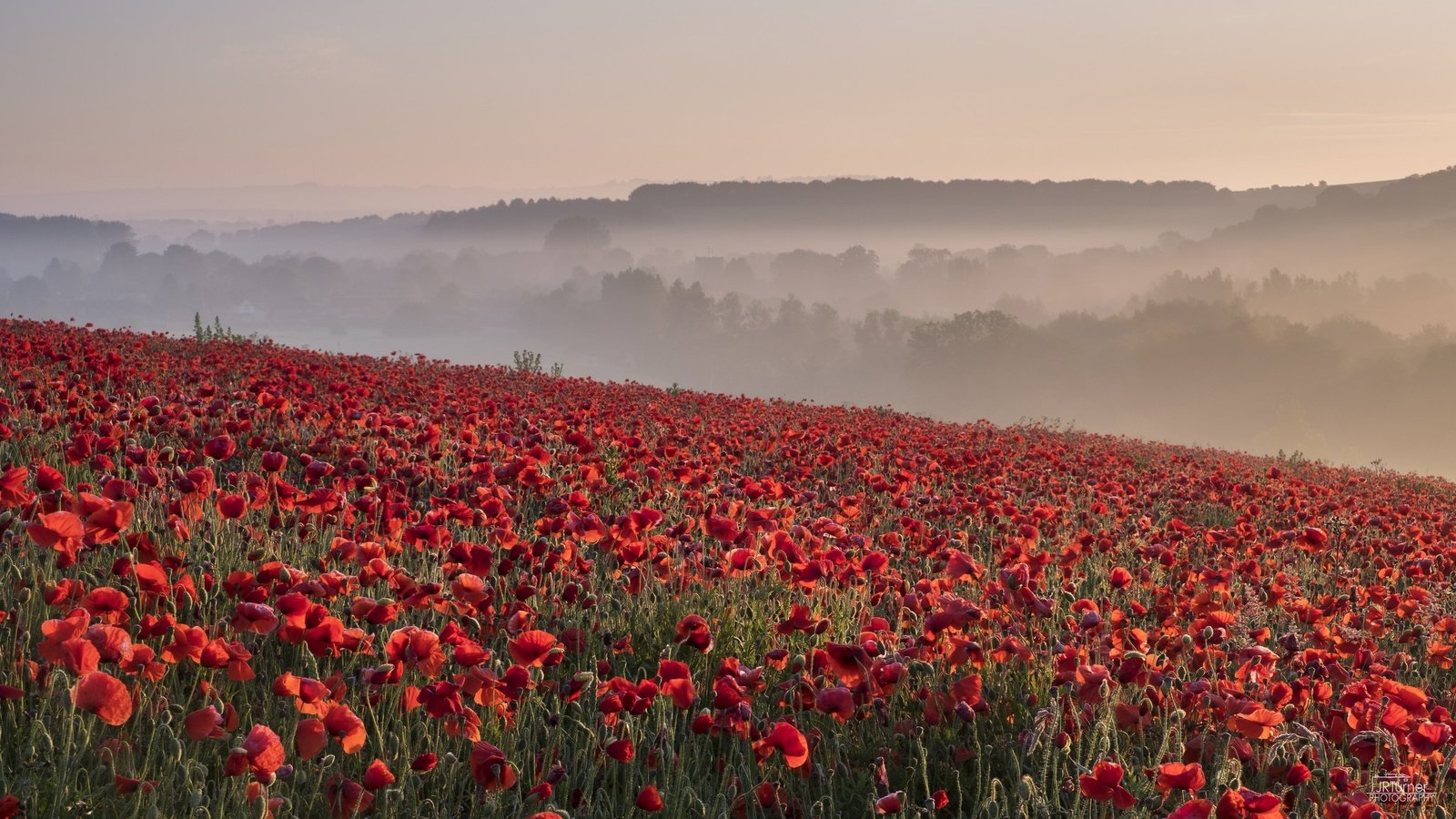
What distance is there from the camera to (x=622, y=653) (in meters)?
4.41

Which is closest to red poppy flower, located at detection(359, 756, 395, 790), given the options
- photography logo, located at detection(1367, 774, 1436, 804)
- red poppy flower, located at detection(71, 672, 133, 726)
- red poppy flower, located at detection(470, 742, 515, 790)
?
red poppy flower, located at detection(470, 742, 515, 790)

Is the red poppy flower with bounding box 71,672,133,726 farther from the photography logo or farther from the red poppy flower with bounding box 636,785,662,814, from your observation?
the photography logo

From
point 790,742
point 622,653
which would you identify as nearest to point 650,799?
point 790,742

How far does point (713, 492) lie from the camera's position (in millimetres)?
6660

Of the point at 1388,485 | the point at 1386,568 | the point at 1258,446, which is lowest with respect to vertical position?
the point at 1258,446

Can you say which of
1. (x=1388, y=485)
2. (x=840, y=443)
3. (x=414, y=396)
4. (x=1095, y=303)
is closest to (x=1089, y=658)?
(x=840, y=443)

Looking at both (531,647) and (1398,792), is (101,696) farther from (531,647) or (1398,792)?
(1398,792)

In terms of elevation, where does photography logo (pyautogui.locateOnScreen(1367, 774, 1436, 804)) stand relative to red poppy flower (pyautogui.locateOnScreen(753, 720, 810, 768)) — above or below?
below

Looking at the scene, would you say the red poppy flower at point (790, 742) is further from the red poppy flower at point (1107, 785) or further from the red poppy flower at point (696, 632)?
the red poppy flower at point (696, 632)

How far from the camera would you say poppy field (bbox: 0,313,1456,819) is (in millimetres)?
2863

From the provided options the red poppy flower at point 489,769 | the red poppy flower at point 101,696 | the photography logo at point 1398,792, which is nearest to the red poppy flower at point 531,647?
the red poppy flower at point 489,769

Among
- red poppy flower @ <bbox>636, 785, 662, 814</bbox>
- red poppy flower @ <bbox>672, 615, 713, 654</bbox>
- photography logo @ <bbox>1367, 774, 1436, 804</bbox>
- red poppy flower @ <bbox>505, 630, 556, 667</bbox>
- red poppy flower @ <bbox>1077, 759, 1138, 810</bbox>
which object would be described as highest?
red poppy flower @ <bbox>505, 630, 556, 667</bbox>

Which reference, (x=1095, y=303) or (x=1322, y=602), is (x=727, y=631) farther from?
(x=1095, y=303)

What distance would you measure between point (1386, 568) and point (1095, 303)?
18953 centimetres
